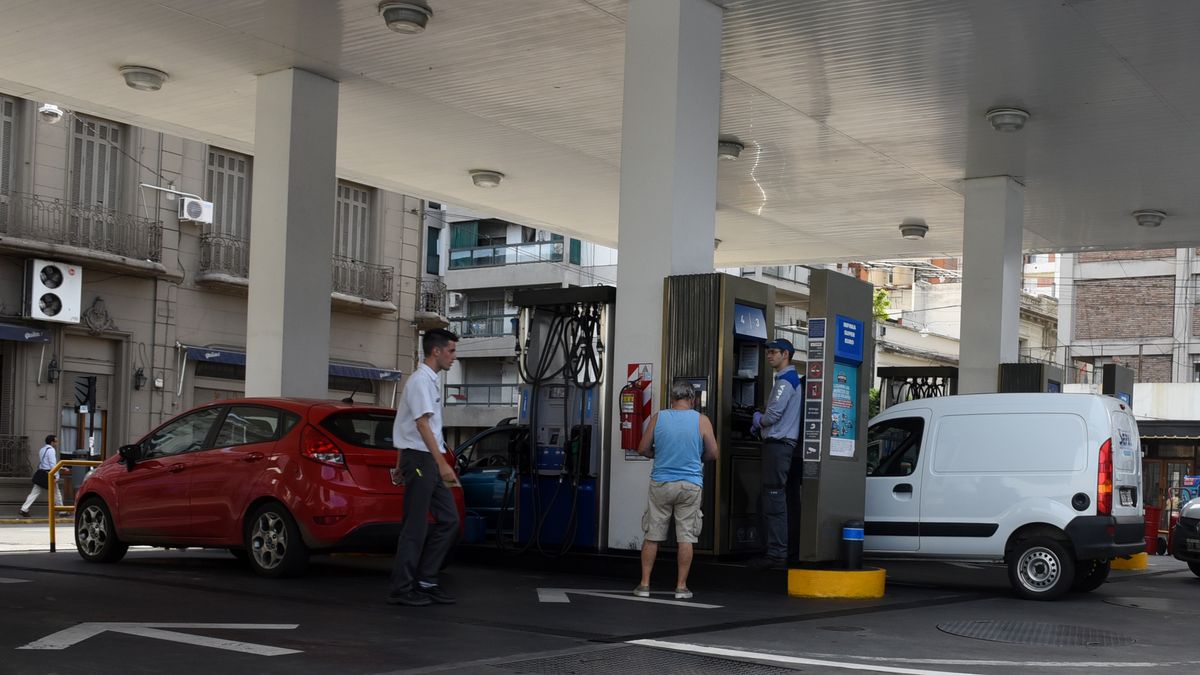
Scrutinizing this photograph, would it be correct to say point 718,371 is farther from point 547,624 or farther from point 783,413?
point 547,624

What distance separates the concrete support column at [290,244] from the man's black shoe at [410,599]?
5.88 m

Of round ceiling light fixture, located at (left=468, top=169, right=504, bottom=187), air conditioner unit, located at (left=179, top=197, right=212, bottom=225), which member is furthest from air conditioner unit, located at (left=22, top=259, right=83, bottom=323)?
round ceiling light fixture, located at (left=468, top=169, right=504, bottom=187)

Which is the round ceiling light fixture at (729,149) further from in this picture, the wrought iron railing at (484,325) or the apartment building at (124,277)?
the wrought iron railing at (484,325)

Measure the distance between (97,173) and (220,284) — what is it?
352 cm

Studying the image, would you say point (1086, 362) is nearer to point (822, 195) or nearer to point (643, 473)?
point (822, 195)

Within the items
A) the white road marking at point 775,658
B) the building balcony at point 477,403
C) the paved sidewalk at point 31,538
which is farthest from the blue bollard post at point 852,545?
the building balcony at point 477,403

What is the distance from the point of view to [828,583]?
34.6 ft

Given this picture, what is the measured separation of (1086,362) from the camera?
4462 centimetres

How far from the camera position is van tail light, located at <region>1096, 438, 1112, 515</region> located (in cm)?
1136

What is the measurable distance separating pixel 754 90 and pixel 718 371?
206 inches

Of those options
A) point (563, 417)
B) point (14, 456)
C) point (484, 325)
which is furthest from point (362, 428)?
point (484, 325)

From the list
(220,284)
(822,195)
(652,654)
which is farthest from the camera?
(220,284)

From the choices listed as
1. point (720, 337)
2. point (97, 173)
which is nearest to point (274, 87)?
point (720, 337)

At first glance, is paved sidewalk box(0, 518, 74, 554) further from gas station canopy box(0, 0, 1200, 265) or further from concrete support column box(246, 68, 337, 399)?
gas station canopy box(0, 0, 1200, 265)
